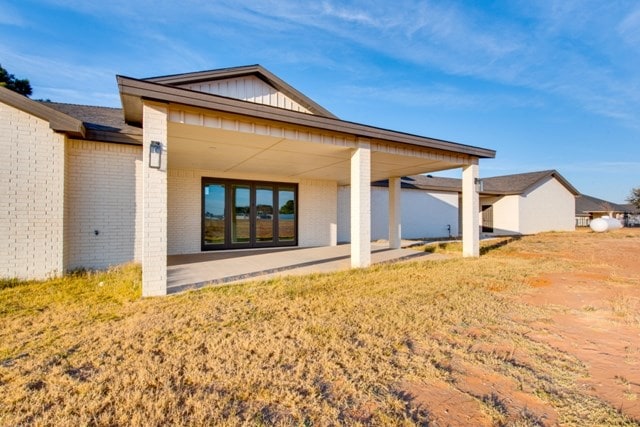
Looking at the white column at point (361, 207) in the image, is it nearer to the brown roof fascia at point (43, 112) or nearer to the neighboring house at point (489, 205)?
the brown roof fascia at point (43, 112)

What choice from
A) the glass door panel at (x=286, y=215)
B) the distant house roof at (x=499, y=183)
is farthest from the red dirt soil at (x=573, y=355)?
the distant house roof at (x=499, y=183)

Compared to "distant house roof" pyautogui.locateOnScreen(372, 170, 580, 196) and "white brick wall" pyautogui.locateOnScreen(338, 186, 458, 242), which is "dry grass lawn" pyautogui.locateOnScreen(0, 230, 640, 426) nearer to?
"white brick wall" pyautogui.locateOnScreen(338, 186, 458, 242)

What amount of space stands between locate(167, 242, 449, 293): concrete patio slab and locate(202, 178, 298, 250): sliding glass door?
883 mm

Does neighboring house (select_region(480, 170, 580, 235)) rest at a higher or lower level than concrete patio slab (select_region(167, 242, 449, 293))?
higher

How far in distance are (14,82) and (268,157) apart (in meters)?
18.4

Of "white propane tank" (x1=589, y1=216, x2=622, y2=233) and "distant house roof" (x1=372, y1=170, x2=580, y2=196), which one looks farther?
"white propane tank" (x1=589, y1=216, x2=622, y2=233)

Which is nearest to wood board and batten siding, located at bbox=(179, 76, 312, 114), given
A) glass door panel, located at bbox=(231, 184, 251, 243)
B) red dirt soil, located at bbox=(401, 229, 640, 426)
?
glass door panel, located at bbox=(231, 184, 251, 243)

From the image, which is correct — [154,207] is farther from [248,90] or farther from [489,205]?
[489,205]

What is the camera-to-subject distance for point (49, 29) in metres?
8.21

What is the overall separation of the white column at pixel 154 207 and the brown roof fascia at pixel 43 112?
2469 mm

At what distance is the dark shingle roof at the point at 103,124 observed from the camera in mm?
6480

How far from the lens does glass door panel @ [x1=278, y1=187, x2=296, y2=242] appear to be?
11.2 metres

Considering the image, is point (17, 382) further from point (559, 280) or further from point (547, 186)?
point (547, 186)

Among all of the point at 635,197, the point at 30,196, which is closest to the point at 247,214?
the point at 30,196
